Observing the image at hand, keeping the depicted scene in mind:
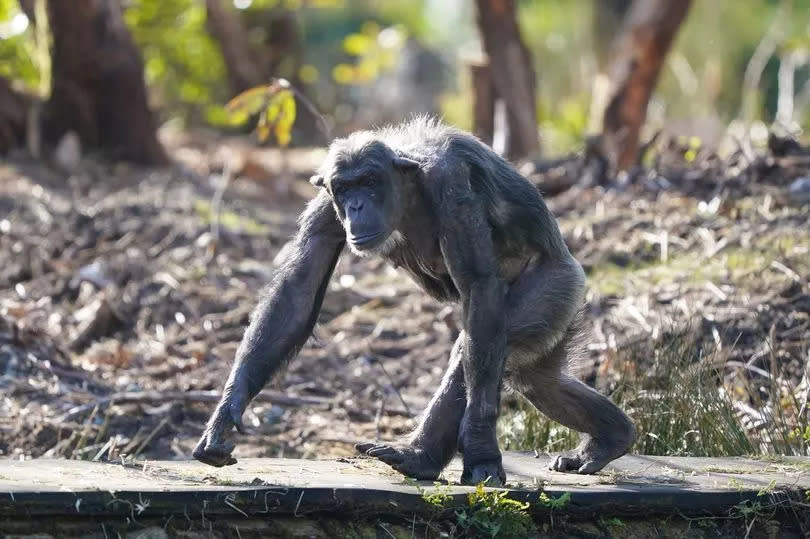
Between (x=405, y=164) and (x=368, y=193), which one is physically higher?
(x=405, y=164)

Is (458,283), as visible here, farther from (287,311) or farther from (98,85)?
(98,85)

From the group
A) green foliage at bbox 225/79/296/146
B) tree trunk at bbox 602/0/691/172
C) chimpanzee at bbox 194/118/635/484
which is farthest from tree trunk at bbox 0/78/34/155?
chimpanzee at bbox 194/118/635/484

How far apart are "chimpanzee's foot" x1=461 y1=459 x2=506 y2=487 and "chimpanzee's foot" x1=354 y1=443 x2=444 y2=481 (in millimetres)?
183

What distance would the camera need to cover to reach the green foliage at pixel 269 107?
28.5ft

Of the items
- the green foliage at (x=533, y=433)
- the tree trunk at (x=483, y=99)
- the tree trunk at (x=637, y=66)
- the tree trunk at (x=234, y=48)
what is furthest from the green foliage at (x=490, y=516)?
the tree trunk at (x=234, y=48)

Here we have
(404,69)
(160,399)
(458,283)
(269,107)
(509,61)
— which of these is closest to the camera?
(458,283)

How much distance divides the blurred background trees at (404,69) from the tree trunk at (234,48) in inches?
0.9

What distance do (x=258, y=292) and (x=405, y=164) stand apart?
4744mm

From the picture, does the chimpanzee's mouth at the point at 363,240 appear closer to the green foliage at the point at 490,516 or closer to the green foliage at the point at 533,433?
the green foliage at the point at 490,516

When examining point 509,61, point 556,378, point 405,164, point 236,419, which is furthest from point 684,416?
point 509,61

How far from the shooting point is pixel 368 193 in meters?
5.30

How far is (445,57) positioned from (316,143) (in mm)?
13647

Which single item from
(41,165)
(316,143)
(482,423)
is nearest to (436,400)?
(482,423)

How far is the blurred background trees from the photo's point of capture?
1344 centimetres
